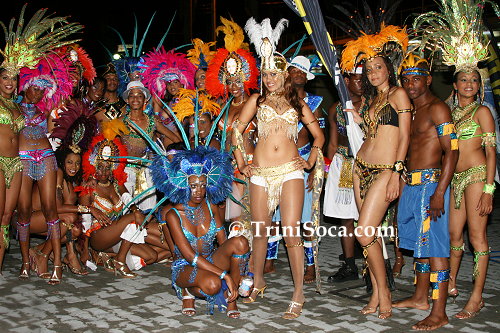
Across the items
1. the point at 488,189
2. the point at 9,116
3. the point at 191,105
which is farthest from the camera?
the point at 191,105

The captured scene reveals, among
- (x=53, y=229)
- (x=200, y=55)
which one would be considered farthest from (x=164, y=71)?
(x=53, y=229)

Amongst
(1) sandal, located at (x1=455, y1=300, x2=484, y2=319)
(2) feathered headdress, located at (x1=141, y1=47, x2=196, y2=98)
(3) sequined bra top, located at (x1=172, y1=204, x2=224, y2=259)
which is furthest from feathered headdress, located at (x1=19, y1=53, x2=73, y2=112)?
(1) sandal, located at (x1=455, y1=300, x2=484, y2=319)

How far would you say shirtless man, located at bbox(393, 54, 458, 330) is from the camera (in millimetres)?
5145

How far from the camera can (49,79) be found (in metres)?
6.85

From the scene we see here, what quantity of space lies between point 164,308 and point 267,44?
274 centimetres

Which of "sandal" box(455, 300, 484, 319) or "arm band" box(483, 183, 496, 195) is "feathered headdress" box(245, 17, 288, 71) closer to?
"arm band" box(483, 183, 496, 195)

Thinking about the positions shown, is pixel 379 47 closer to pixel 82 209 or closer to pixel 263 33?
pixel 263 33

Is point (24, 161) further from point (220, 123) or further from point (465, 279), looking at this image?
point (465, 279)

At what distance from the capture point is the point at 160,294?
5.99m

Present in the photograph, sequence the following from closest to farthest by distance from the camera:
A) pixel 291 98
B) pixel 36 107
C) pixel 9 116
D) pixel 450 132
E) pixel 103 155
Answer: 1. pixel 450 132
2. pixel 291 98
3. pixel 9 116
4. pixel 36 107
5. pixel 103 155

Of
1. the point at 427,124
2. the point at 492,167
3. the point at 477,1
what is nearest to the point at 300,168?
the point at 427,124

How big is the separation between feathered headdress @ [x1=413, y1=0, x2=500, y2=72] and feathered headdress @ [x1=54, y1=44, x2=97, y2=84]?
490cm

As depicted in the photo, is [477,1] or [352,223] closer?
[477,1]

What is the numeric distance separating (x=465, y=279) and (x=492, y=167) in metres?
1.75
